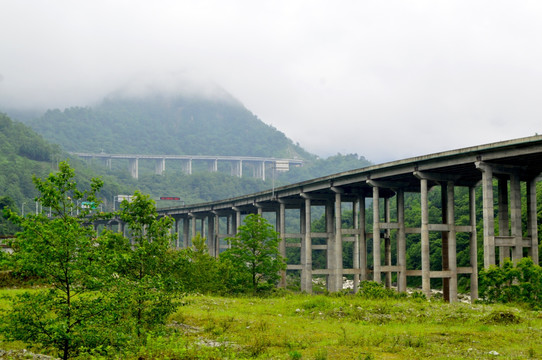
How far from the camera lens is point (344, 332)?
28031 mm

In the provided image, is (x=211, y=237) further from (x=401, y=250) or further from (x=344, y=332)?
(x=344, y=332)

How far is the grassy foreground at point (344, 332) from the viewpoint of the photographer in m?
24.4

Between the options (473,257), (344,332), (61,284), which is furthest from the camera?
(473,257)

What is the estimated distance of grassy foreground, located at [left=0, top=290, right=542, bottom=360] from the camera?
80.2 ft

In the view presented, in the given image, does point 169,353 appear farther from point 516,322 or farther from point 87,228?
point 516,322

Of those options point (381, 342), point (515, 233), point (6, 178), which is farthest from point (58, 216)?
point (6, 178)

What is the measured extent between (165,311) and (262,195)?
267 ft

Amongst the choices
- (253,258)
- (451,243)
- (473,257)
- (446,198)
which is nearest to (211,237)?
(253,258)

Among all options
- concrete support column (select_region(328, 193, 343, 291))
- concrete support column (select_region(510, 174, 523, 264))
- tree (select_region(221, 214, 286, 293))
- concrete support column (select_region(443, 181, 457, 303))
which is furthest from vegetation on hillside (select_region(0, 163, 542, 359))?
concrete support column (select_region(328, 193, 343, 291))

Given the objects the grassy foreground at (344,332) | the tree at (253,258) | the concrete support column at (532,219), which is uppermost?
the concrete support column at (532,219)

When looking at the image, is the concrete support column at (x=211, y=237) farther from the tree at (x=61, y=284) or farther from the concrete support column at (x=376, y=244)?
the tree at (x=61, y=284)

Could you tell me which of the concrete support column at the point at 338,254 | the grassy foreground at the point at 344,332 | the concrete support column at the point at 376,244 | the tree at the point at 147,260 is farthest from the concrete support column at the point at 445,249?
the tree at the point at 147,260

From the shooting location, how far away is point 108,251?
1931 cm

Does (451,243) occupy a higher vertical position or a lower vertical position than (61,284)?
lower
